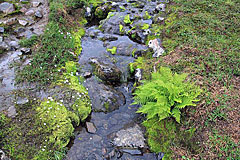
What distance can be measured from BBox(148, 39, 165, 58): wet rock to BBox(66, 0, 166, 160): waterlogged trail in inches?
15.7

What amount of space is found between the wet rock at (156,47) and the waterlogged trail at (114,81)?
0.40m

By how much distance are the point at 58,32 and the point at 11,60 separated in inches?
102

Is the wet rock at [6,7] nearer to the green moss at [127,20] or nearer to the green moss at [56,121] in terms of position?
the green moss at [127,20]

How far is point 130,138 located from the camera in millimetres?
5938

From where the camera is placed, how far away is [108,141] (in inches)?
236

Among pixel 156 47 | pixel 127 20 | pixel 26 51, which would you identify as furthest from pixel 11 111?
pixel 127 20

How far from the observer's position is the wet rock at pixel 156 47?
340 inches

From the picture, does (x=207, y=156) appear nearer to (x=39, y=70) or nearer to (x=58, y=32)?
(x=39, y=70)

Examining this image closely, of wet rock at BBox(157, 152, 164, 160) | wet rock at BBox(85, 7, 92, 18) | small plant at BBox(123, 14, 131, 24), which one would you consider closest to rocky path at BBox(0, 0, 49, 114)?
wet rock at BBox(85, 7, 92, 18)

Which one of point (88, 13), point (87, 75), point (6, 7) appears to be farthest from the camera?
point (88, 13)

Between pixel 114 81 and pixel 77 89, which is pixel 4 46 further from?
pixel 114 81

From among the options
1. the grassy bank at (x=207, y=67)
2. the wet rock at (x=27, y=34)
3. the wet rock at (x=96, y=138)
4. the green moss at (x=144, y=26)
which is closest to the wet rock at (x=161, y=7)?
the grassy bank at (x=207, y=67)

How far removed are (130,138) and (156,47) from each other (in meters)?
4.90

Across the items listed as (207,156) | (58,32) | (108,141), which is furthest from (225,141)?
(58,32)
